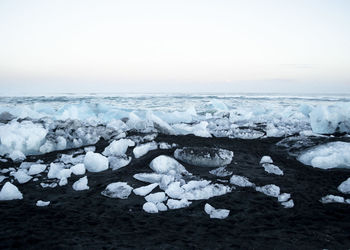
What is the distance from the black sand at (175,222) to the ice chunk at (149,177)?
75mm

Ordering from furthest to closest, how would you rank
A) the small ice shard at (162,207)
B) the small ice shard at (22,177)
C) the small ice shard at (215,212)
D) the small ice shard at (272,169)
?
the small ice shard at (272,169) < the small ice shard at (22,177) < the small ice shard at (162,207) < the small ice shard at (215,212)

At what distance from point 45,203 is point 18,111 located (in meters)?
8.25

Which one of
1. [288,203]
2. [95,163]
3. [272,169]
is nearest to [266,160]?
[272,169]

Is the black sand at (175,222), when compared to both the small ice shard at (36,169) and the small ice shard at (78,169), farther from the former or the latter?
the small ice shard at (36,169)

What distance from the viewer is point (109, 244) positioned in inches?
66.2

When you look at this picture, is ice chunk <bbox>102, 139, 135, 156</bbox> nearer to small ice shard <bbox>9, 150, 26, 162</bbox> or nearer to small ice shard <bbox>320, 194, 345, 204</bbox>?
small ice shard <bbox>9, 150, 26, 162</bbox>

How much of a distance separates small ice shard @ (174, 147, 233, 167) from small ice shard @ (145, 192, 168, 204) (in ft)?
2.87

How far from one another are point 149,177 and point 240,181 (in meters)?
0.92

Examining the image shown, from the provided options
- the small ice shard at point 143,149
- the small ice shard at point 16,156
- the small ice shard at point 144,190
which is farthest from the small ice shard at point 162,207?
the small ice shard at point 16,156

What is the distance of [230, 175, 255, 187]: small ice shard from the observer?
2717 mm

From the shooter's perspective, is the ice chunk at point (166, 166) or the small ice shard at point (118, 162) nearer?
the ice chunk at point (166, 166)

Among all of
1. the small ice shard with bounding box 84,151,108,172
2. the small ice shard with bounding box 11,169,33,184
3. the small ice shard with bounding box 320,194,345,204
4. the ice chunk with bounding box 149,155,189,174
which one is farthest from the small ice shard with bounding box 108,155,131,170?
the small ice shard with bounding box 320,194,345,204

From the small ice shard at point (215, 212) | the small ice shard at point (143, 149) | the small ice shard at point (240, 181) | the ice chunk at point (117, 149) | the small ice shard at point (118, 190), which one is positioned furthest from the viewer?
the ice chunk at point (117, 149)

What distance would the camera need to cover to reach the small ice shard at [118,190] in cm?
250
